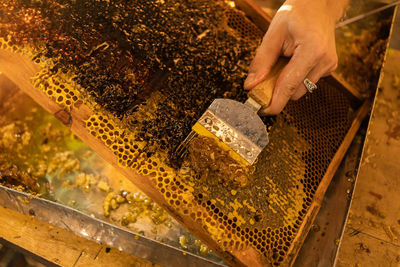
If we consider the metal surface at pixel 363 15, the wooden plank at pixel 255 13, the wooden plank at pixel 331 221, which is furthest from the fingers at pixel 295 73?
the metal surface at pixel 363 15

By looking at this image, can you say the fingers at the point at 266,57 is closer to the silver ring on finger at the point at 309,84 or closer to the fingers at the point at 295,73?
the fingers at the point at 295,73

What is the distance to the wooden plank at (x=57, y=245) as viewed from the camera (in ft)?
5.20

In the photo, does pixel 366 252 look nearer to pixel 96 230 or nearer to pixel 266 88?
pixel 266 88

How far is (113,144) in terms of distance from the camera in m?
1.34

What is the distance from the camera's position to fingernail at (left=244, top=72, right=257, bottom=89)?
157cm

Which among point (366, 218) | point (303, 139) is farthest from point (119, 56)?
point (366, 218)

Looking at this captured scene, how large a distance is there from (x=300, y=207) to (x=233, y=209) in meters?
0.45

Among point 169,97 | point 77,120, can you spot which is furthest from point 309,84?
point 77,120

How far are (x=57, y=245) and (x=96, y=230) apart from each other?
1.00 ft

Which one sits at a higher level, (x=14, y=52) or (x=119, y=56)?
(x=119, y=56)

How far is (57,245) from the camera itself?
1616 mm

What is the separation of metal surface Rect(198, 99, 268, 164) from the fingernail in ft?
0.82

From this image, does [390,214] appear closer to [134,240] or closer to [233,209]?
[233,209]

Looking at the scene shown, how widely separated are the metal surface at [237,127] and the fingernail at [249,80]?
0.25 metres
